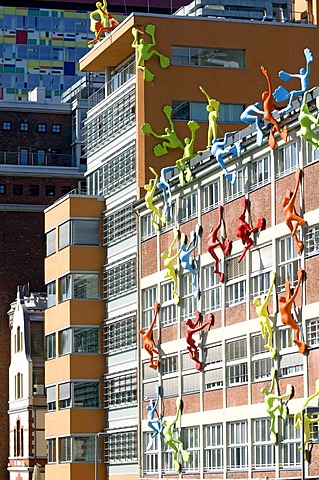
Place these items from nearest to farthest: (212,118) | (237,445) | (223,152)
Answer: (237,445) → (223,152) → (212,118)

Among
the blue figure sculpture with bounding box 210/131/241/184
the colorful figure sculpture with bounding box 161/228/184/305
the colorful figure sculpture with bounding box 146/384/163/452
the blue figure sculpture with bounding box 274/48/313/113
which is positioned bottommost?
the colorful figure sculpture with bounding box 146/384/163/452

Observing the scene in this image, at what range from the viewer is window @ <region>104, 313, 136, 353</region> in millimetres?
93000

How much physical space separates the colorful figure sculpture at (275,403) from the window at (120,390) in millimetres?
21456

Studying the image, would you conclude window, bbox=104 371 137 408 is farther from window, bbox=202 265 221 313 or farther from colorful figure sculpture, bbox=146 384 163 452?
window, bbox=202 265 221 313

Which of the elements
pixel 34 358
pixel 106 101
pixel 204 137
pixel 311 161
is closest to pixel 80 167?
pixel 34 358

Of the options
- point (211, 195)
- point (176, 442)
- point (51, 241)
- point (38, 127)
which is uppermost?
point (38, 127)

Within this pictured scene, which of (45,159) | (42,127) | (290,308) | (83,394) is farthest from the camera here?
(42,127)

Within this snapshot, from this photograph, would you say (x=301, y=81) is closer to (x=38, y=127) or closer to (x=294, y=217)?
(x=294, y=217)

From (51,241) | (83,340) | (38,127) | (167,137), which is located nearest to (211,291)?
(167,137)

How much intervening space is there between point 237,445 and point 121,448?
61.3 ft

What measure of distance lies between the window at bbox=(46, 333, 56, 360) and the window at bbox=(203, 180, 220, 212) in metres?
22.7

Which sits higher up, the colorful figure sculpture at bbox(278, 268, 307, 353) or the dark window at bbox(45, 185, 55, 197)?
the dark window at bbox(45, 185, 55, 197)

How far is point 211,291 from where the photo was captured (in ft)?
265

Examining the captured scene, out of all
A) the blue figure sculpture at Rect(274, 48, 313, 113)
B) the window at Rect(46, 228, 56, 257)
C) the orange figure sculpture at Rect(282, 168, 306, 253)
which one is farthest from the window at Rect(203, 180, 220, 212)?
the window at Rect(46, 228, 56, 257)
